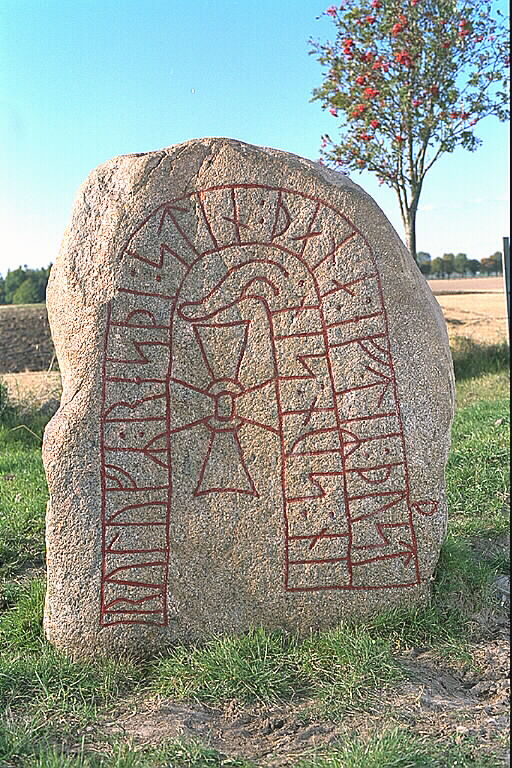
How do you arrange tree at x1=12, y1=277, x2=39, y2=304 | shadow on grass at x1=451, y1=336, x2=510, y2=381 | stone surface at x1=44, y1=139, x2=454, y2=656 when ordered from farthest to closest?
tree at x1=12, y1=277, x2=39, y2=304
shadow on grass at x1=451, y1=336, x2=510, y2=381
stone surface at x1=44, y1=139, x2=454, y2=656

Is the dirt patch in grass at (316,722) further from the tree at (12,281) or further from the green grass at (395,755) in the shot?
the tree at (12,281)

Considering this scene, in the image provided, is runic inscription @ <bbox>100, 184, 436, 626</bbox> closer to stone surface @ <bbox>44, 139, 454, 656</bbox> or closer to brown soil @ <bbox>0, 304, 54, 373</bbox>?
stone surface @ <bbox>44, 139, 454, 656</bbox>

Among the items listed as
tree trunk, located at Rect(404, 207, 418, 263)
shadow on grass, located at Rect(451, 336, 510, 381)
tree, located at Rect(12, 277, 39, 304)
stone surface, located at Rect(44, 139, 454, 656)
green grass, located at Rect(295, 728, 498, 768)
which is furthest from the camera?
tree, located at Rect(12, 277, 39, 304)

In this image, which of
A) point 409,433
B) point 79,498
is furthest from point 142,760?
point 409,433

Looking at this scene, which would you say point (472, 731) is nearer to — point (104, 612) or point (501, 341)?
point (104, 612)

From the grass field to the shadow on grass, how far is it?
5825mm

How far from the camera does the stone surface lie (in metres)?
3.32

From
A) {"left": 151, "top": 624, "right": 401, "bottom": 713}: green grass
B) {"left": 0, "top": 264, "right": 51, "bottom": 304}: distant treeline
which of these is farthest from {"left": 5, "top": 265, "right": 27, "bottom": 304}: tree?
{"left": 151, "top": 624, "right": 401, "bottom": 713}: green grass

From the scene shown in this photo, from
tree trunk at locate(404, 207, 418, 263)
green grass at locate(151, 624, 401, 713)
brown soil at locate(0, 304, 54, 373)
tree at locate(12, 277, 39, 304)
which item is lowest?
green grass at locate(151, 624, 401, 713)

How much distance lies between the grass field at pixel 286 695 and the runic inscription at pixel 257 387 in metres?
0.25

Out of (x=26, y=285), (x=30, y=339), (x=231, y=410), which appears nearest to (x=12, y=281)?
(x=26, y=285)

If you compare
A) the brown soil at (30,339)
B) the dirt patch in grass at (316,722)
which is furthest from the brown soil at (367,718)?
the brown soil at (30,339)

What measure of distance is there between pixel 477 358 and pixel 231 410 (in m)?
7.16

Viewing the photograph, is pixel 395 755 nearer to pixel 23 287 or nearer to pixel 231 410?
pixel 231 410
